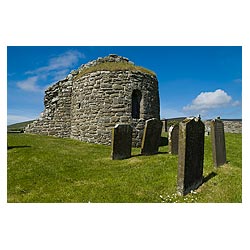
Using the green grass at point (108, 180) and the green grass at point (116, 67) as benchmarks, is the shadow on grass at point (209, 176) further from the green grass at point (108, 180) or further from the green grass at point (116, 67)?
the green grass at point (116, 67)

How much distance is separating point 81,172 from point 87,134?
319 inches

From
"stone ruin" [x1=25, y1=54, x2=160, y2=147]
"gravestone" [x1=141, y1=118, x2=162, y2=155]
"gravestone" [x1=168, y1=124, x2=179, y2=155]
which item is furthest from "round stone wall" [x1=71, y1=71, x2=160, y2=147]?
"gravestone" [x1=168, y1=124, x2=179, y2=155]

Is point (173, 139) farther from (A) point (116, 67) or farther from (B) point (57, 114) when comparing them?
(B) point (57, 114)

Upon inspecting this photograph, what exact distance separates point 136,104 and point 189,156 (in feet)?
33.7

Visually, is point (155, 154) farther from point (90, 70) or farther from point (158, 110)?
point (90, 70)

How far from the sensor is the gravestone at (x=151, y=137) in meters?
11.1

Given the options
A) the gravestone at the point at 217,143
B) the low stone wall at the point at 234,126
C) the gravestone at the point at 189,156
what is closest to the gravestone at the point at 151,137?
the gravestone at the point at 217,143

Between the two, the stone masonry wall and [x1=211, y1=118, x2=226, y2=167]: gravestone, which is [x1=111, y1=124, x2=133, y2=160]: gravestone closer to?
[x1=211, y1=118, x2=226, y2=167]: gravestone

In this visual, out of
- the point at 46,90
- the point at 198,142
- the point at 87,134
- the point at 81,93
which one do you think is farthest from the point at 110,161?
the point at 46,90

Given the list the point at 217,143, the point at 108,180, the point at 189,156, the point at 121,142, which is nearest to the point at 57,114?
the point at 121,142

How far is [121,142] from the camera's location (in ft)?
35.5

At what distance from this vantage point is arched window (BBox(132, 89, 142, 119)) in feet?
54.0

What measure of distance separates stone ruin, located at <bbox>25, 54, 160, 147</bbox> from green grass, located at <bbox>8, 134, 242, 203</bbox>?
519 cm

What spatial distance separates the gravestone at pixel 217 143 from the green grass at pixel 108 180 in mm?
318
